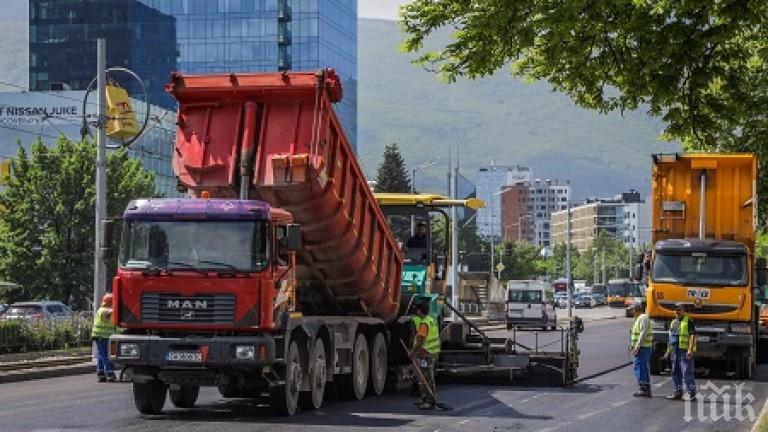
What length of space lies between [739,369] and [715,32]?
19.0 meters

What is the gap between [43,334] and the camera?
36.6 meters

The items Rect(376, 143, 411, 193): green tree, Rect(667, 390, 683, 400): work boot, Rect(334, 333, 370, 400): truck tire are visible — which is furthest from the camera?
Rect(376, 143, 411, 193): green tree

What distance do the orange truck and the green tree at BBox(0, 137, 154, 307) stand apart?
38279 millimetres

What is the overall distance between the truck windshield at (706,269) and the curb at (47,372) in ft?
42.6

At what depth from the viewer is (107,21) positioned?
121 meters

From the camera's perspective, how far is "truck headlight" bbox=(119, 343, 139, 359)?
686 inches

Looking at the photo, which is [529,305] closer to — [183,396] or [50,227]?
Answer: [50,227]

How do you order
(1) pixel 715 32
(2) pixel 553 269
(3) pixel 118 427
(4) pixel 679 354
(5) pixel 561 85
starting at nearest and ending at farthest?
(1) pixel 715 32, (5) pixel 561 85, (3) pixel 118 427, (4) pixel 679 354, (2) pixel 553 269

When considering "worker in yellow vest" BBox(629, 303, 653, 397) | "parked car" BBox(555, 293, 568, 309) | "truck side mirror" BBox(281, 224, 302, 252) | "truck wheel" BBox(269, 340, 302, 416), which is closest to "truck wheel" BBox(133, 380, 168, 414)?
"truck wheel" BBox(269, 340, 302, 416)

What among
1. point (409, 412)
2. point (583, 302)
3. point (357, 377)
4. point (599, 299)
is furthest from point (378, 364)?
point (599, 299)

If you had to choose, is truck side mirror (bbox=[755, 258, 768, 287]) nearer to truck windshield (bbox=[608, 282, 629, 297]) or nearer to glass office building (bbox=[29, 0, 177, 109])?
truck windshield (bbox=[608, 282, 629, 297])

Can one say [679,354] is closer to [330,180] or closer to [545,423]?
[545,423]

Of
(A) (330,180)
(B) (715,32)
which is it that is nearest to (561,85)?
(B) (715,32)

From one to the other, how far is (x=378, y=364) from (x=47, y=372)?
955 centimetres
